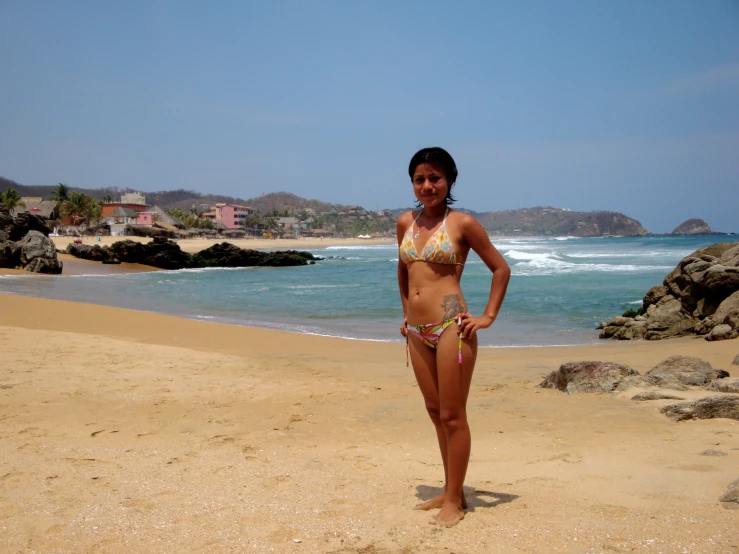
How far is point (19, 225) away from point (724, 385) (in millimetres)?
35924

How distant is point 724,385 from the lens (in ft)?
20.1

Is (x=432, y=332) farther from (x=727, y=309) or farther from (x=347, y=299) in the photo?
(x=347, y=299)

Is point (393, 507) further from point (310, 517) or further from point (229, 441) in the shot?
point (229, 441)

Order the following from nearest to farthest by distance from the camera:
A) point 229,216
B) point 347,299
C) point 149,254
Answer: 1. point 347,299
2. point 149,254
3. point 229,216

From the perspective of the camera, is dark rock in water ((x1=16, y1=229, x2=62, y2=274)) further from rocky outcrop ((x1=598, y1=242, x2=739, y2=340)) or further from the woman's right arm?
the woman's right arm

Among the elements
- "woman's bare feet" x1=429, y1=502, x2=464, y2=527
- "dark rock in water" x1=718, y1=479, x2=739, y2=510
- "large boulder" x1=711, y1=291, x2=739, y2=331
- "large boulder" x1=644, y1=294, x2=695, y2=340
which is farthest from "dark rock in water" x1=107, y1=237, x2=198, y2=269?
"dark rock in water" x1=718, y1=479, x2=739, y2=510

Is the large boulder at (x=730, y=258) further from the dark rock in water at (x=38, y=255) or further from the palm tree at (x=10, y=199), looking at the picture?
the palm tree at (x=10, y=199)

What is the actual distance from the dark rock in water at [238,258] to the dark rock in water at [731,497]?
4135 cm

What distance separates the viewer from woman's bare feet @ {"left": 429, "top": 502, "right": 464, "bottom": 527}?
3299 millimetres

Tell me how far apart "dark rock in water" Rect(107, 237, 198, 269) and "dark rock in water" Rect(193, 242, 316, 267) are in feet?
6.25

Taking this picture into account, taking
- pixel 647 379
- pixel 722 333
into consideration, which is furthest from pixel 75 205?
pixel 647 379

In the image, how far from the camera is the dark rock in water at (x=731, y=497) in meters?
3.37

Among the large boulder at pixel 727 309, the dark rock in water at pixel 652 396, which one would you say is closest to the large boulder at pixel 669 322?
the large boulder at pixel 727 309

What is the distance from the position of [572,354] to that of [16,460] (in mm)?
8185
